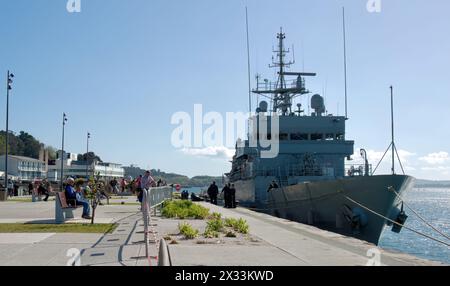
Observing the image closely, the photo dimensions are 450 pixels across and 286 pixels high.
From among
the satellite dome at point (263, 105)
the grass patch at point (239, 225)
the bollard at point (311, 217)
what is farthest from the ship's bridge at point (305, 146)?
the grass patch at point (239, 225)

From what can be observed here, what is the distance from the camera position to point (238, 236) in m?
12.3

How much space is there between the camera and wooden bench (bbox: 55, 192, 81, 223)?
15.5 metres

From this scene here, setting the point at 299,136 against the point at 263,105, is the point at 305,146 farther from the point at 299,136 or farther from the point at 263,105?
the point at 263,105

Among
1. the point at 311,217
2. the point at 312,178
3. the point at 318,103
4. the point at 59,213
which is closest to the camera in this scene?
the point at 59,213

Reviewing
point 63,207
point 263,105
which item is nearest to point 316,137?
point 263,105

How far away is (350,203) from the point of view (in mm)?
18922

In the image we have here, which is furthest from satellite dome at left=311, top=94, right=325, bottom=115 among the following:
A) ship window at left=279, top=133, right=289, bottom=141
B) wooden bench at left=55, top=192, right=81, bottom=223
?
wooden bench at left=55, top=192, right=81, bottom=223

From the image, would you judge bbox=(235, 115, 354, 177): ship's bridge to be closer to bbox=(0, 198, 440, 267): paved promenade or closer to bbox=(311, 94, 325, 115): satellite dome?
bbox=(311, 94, 325, 115): satellite dome

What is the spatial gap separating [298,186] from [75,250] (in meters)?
15.4

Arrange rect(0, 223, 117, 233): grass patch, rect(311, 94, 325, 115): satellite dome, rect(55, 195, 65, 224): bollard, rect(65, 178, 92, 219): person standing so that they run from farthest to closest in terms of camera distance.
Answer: rect(311, 94, 325, 115): satellite dome < rect(65, 178, 92, 219): person standing < rect(55, 195, 65, 224): bollard < rect(0, 223, 117, 233): grass patch

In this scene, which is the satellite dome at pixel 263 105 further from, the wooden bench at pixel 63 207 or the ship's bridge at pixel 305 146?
the wooden bench at pixel 63 207

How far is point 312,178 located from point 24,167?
95751 mm
